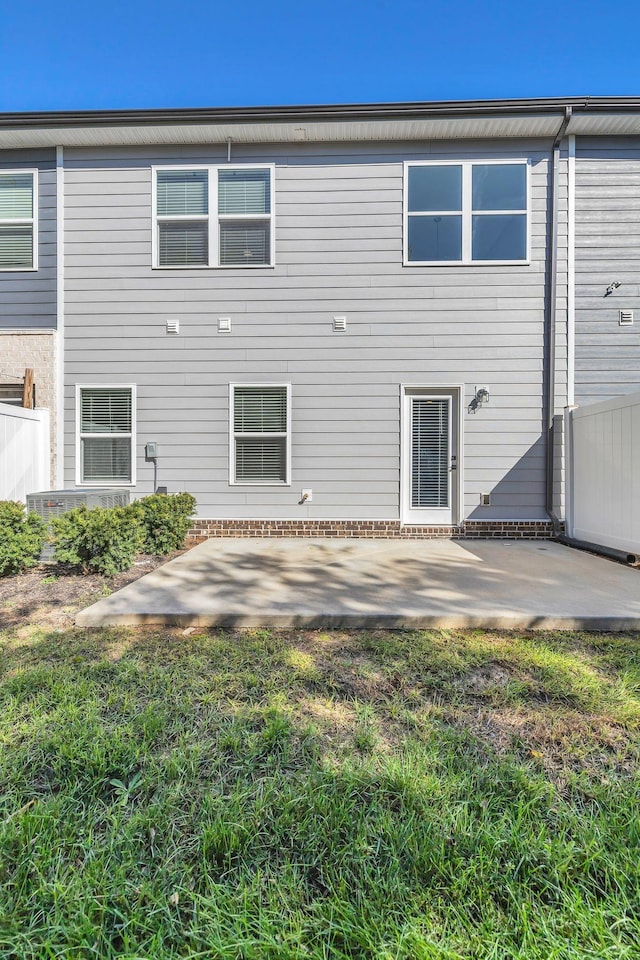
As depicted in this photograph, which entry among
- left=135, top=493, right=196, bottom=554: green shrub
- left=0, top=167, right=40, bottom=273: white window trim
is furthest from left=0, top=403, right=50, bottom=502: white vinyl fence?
left=0, top=167, right=40, bottom=273: white window trim

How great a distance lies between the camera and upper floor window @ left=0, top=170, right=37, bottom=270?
6.52 meters

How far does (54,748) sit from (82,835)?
0.49 metres

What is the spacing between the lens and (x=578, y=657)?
2.51 m

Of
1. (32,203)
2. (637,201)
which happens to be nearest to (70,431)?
(32,203)

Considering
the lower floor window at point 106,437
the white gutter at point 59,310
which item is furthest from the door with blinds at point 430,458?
the white gutter at point 59,310

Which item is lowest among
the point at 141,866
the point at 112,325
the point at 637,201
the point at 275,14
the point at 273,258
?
the point at 141,866

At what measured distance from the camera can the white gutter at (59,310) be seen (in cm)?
643

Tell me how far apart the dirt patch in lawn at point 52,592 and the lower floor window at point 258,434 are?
2.15m

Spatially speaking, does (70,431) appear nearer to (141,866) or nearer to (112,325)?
(112,325)

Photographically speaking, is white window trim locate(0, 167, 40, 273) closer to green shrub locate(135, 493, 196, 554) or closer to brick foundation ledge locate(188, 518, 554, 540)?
green shrub locate(135, 493, 196, 554)

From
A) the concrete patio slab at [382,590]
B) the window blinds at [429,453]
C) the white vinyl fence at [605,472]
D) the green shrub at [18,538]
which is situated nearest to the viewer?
the concrete patio slab at [382,590]

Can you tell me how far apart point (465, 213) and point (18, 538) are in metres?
6.92

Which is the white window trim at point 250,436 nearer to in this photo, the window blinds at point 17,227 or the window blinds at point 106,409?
the window blinds at point 106,409

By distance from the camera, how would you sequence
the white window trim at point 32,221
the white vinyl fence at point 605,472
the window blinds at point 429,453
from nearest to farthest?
the white vinyl fence at point 605,472 < the window blinds at point 429,453 < the white window trim at point 32,221
